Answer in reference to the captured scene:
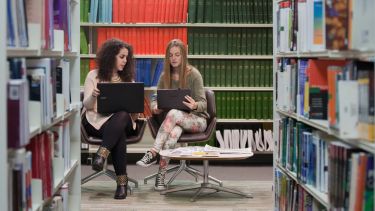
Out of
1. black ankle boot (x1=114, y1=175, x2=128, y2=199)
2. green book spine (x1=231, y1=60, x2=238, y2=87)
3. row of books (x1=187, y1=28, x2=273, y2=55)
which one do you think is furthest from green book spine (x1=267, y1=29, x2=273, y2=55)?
black ankle boot (x1=114, y1=175, x2=128, y2=199)

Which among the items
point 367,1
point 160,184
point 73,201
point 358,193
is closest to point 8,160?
point 358,193

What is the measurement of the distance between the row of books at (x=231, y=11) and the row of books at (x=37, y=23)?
2.94 metres

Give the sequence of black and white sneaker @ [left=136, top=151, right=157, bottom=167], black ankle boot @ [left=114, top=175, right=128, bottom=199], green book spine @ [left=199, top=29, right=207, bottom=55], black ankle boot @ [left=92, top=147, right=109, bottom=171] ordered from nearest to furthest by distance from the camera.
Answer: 1. black ankle boot @ [left=92, top=147, right=109, bottom=171]
2. black ankle boot @ [left=114, top=175, right=128, bottom=199]
3. black and white sneaker @ [left=136, top=151, right=157, bottom=167]
4. green book spine @ [left=199, top=29, right=207, bottom=55]

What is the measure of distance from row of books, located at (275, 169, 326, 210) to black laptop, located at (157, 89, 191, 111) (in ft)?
4.17

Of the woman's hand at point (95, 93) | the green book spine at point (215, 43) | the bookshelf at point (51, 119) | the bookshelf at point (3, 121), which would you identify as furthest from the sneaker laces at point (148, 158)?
the bookshelf at point (3, 121)

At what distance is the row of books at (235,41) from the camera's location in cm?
664

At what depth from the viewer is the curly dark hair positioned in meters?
5.44

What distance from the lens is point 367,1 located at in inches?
99.6

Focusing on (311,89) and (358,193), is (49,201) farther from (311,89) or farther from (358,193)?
(358,193)

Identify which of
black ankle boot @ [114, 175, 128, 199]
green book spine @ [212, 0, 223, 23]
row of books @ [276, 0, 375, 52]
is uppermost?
green book spine @ [212, 0, 223, 23]

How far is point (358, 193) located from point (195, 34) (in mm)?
4325

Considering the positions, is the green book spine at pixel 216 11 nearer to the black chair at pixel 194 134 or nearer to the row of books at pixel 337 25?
the black chair at pixel 194 134

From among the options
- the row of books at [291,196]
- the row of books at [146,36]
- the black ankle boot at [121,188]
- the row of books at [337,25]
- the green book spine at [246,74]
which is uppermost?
the row of books at [146,36]

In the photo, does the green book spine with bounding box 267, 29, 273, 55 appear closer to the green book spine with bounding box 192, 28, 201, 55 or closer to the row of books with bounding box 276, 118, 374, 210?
the green book spine with bounding box 192, 28, 201, 55
